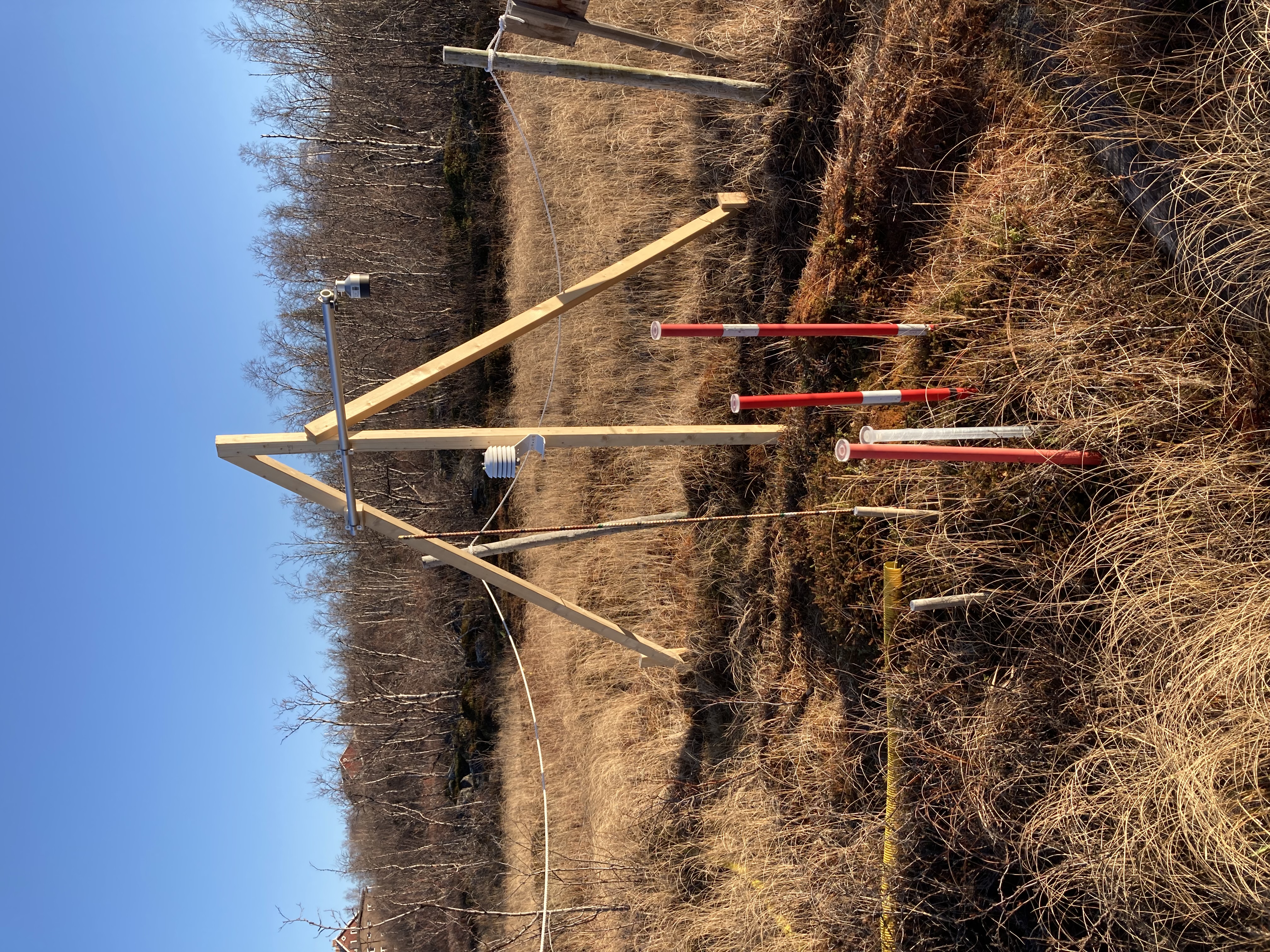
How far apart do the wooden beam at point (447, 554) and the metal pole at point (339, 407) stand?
0.44ft

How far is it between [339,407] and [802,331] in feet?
10.4

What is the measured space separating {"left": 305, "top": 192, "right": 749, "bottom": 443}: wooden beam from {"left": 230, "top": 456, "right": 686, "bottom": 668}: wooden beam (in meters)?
0.48

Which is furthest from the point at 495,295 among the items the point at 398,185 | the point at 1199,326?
the point at 1199,326

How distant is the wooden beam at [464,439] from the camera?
212 inches

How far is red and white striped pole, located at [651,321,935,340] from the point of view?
5.21 meters

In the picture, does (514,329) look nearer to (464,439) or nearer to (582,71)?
(464,439)

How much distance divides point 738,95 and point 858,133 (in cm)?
126

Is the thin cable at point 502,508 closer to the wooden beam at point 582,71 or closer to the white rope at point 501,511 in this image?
the white rope at point 501,511

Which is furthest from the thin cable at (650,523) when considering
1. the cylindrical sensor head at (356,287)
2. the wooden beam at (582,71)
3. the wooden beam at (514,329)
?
the wooden beam at (582,71)

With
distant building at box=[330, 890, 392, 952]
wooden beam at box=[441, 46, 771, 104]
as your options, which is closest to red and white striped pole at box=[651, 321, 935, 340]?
wooden beam at box=[441, 46, 771, 104]

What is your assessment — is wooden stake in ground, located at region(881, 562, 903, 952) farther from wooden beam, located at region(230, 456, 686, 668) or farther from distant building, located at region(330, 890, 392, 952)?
distant building, located at region(330, 890, 392, 952)

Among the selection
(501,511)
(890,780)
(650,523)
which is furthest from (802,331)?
(501,511)

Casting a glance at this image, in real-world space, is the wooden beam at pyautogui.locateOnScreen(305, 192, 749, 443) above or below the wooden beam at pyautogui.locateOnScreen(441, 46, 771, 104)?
below

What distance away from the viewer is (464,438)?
18.2 feet
